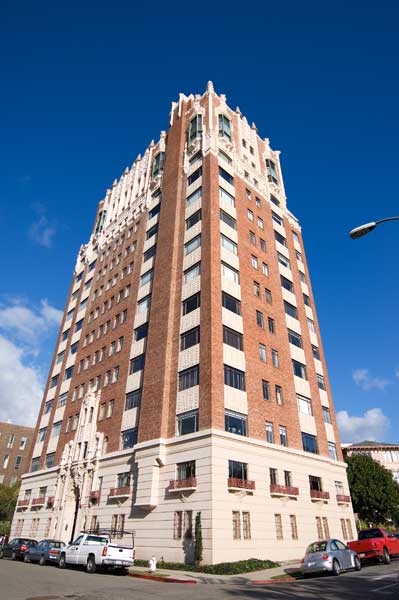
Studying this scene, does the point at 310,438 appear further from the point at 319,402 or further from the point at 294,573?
the point at 294,573

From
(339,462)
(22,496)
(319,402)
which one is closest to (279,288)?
(319,402)

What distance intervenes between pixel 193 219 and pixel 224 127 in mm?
14386

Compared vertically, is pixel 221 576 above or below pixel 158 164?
below

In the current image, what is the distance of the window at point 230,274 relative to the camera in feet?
114

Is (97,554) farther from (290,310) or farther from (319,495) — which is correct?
(290,310)

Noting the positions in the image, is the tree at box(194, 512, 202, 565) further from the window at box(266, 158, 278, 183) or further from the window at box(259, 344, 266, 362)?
the window at box(266, 158, 278, 183)

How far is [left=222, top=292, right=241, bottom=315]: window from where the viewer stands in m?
33.0

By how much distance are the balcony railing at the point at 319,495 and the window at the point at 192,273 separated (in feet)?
63.7

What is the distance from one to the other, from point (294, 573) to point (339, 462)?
17674 millimetres

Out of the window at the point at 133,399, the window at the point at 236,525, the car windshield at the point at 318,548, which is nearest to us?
the car windshield at the point at 318,548

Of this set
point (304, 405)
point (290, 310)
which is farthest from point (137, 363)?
point (290, 310)

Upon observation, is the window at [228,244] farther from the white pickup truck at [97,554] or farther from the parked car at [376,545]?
the white pickup truck at [97,554]

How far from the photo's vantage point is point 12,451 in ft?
267

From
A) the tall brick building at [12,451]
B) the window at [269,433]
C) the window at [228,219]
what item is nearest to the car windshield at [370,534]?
the window at [269,433]
